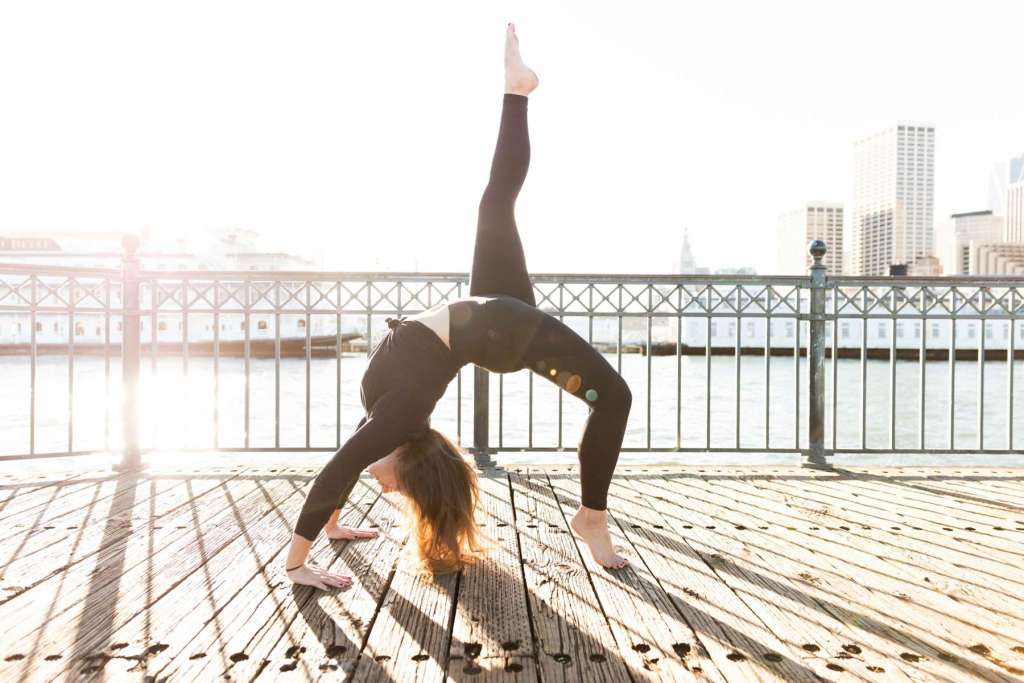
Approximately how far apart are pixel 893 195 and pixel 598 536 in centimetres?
15630

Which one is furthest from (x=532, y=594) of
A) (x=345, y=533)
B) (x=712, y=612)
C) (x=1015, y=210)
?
A: (x=1015, y=210)

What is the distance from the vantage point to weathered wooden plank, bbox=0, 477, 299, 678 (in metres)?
1.65

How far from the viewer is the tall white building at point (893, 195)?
390 ft

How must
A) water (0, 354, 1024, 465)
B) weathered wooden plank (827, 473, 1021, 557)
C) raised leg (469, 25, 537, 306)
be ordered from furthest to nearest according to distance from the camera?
water (0, 354, 1024, 465) < weathered wooden plank (827, 473, 1021, 557) < raised leg (469, 25, 537, 306)

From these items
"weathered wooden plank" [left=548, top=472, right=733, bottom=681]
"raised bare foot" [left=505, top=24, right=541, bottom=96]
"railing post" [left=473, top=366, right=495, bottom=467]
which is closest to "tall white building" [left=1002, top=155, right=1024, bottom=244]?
"railing post" [left=473, top=366, right=495, bottom=467]

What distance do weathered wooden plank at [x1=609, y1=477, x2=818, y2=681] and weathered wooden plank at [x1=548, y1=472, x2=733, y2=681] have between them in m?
0.02

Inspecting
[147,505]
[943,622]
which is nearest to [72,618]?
[147,505]

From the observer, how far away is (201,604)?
1927 mm

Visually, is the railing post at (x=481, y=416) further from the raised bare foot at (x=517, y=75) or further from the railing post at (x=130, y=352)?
the railing post at (x=130, y=352)

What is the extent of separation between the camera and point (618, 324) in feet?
14.4

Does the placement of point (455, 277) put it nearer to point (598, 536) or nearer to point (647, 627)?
point (598, 536)

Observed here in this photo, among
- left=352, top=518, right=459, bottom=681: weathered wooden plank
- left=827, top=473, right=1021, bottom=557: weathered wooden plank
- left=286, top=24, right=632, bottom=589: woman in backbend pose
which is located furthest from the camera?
left=827, top=473, right=1021, bottom=557: weathered wooden plank

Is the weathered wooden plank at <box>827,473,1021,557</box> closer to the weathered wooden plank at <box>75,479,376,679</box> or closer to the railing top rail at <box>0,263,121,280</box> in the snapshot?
the weathered wooden plank at <box>75,479,376,679</box>

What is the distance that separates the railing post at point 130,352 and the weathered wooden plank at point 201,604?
1.97 m
